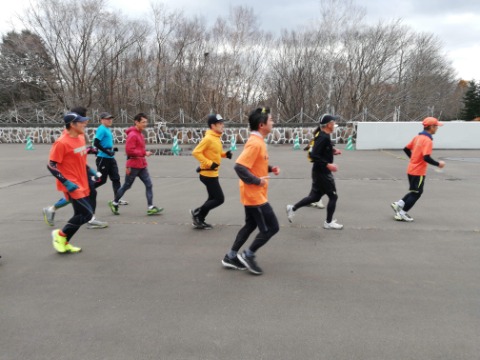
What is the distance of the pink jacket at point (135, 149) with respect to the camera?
5828mm

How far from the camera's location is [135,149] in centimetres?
584

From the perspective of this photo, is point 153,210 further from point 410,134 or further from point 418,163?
point 410,134

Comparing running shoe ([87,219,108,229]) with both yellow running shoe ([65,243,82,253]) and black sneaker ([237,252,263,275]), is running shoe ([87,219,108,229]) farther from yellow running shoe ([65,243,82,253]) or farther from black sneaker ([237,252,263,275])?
black sneaker ([237,252,263,275])

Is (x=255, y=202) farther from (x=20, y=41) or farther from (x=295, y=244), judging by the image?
(x=20, y=41)

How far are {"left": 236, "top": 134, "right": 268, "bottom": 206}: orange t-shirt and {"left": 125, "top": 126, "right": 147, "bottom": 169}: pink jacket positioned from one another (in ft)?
9.50

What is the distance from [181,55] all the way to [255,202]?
84.0 feet

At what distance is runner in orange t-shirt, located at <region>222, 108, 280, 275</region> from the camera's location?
3.45 m

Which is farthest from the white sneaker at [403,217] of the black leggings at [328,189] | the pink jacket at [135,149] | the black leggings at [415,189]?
the pink jacket at [135,149]

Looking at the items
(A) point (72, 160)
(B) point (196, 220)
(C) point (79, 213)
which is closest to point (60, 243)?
(C) point (79, 213)

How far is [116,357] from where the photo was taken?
2.46 meters

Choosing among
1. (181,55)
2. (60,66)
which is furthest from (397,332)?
(60,66)

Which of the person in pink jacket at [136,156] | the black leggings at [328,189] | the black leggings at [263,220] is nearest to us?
the black leggings at [263,220]

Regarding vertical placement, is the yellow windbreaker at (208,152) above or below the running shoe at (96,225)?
above

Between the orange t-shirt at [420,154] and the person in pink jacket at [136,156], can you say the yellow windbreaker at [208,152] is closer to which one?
the person in pink jacket at [136,156]
